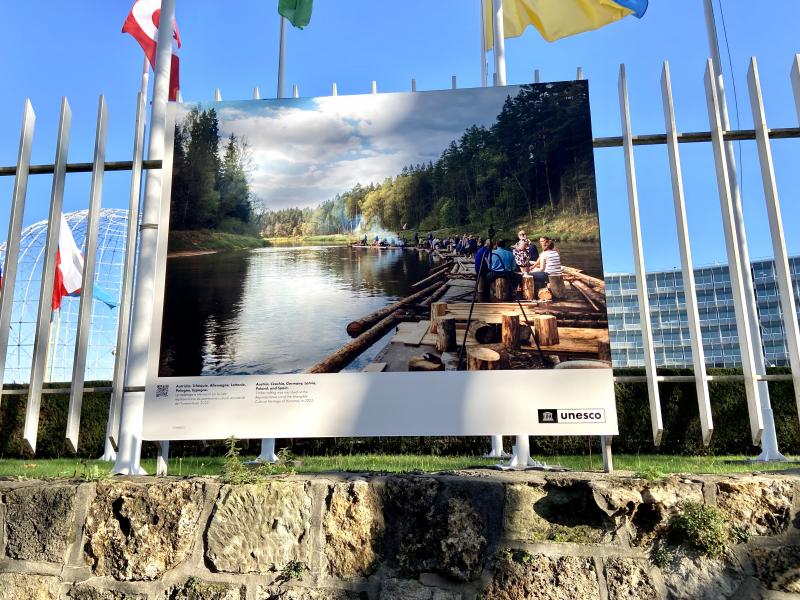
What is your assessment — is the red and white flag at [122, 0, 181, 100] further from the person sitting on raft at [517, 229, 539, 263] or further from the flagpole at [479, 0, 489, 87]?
the person sitting on raft at [517, 229, 539, 263]

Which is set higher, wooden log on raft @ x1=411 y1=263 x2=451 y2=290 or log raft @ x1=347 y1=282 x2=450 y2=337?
wooden log on raft @ x1=411 y1=263 x2=451 y2=290

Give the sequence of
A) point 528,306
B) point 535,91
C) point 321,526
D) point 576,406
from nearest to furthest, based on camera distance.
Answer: point 321,526 < point 576,406 < point 528,306 < point 535,91

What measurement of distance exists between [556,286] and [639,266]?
0.48 m

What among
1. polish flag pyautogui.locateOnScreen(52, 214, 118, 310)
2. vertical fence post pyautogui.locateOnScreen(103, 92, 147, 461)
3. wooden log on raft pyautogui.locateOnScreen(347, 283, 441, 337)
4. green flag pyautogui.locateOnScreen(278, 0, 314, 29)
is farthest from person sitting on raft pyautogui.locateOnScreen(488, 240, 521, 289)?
polish flag pyautogui.locateOnScreen(52, 214, 118, 310)

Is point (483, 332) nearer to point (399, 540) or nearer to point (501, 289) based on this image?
point (501, 289)

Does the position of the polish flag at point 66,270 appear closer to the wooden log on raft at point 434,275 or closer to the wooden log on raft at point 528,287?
the wooden log on raft at point 434,275

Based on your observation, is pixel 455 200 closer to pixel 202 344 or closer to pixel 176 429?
pixel 202 344

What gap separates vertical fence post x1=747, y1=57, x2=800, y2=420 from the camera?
9.90 feet

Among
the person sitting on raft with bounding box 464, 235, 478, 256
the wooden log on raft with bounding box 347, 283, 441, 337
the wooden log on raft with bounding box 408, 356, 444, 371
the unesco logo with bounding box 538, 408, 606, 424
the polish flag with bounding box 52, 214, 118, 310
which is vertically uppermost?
the polish flag with bounding box 52, 214, 118, 310

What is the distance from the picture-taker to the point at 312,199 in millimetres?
Result: 4004

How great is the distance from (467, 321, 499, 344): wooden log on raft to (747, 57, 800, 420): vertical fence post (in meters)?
1.44

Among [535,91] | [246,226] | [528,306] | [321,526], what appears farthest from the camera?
[246,226]

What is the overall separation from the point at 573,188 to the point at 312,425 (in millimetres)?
2078

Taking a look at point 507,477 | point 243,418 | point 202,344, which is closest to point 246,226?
point 202,344
